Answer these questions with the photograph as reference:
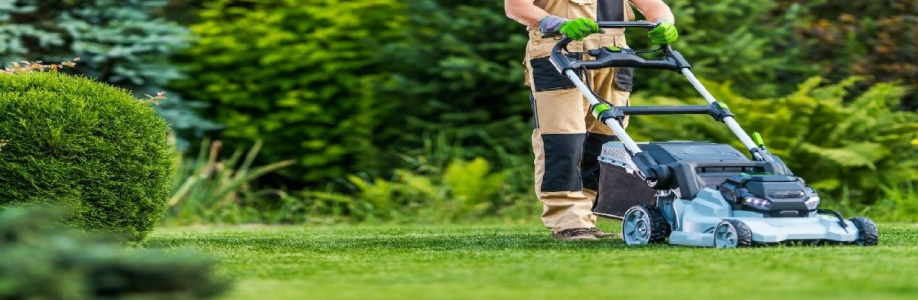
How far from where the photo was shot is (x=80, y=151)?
5.83 metres

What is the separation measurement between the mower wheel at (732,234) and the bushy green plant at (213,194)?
5.21m

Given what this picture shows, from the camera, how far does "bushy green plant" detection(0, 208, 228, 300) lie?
316 centimetres

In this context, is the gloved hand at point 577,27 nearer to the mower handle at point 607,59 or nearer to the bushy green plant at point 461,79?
the mower handle at point 607,59

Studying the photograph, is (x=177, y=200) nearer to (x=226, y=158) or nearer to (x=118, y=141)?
(x=226, y=158)

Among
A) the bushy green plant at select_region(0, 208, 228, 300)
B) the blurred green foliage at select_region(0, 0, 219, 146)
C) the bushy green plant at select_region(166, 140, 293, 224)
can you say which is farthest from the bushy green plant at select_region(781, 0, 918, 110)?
the bushy green plant at select_region(0, 208, 228, 300)

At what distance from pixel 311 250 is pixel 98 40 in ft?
20.6

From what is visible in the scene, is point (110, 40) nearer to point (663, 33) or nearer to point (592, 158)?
point (592, 158)

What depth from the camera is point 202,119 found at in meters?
12.0

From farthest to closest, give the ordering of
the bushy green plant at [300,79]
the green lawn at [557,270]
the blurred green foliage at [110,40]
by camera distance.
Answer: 1. the bushy green plant at [300,79]
2. the blurred green foliage at [110,40]
3. the green lawn at [557,270]

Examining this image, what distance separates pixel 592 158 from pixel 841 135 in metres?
3.81

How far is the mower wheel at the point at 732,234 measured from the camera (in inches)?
206

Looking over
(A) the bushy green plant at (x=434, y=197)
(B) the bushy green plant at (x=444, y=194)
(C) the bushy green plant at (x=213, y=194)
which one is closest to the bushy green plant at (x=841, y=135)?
(B) the bushy green plant at (x=444, y=194)

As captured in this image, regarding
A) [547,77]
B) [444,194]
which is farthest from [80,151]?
[444,194]

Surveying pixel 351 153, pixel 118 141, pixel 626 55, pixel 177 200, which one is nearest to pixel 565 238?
pixel 626 55
